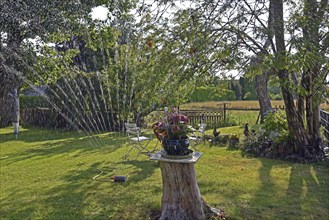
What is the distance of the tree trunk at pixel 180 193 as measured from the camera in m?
3.11

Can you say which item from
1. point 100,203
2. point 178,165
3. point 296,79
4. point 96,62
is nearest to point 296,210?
point 178,165

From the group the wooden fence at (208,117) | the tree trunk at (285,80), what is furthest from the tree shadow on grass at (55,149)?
the wooden fence at (208,117)

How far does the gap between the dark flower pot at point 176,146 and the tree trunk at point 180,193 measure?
0.11m

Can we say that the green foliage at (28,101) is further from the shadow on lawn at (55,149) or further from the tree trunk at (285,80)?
the tree trunk at (285,80)

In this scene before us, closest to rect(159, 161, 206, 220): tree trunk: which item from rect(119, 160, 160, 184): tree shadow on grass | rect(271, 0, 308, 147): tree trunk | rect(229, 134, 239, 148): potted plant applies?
rect(119, 160, 160, 184): tree shadow on grass

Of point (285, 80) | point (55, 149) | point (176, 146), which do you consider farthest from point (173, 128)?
point (55, 149)

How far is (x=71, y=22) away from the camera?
6.09 meters

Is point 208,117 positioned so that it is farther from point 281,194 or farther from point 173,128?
point 173,128

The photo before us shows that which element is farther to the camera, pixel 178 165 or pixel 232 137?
pixel 232 137

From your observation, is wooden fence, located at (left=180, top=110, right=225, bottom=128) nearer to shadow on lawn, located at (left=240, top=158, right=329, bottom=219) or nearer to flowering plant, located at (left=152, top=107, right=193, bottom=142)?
shadow on lawn, located at (left=240, top=158, right=329, bottom=219)

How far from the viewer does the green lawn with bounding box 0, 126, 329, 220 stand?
3.53 meters

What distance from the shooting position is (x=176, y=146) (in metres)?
3.07

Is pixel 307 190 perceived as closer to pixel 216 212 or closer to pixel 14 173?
pixel 216 212

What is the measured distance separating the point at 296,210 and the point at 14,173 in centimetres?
447
